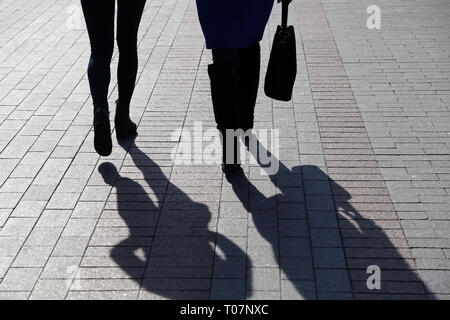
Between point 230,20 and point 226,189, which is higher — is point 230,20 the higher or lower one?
the higher one

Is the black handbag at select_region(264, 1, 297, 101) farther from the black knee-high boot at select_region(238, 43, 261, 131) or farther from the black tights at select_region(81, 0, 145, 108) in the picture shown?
the black tights at select_region(81, 0, 145, 108)

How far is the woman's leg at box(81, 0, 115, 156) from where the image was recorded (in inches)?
163

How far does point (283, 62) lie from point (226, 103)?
1.53ft

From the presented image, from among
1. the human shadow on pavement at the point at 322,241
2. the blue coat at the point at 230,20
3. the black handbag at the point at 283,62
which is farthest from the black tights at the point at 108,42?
the human shadow on pavement at the point at 322,241

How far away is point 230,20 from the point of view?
13.4 ft

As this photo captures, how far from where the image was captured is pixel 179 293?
323 centimetres

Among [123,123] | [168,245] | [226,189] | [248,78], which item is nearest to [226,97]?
[248,78]

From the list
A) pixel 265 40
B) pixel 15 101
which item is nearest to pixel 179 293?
pixel 15 101

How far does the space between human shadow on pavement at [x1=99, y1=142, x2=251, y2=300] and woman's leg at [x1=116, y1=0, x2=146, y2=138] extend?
0.51m

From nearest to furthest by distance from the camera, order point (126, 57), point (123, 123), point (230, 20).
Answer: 1. point (230, 20)
2. point (126, 57)
3. point (123, 123)

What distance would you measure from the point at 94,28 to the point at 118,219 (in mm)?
1264

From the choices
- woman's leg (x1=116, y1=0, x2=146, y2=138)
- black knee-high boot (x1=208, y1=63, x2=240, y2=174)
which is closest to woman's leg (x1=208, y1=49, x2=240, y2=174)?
black knee-high boot (x1=208, y1=63, x2=240, y2=174)

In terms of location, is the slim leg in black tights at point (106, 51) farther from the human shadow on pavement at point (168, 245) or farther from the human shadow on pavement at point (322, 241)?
the human shadow on pavement at point (322, 241)

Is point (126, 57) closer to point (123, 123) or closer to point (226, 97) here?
point (123, 123)
